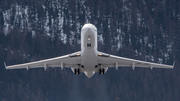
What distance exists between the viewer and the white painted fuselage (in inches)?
2077

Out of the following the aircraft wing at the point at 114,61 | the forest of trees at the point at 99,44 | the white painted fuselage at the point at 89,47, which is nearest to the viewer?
the white painted fuselage at the point at 89,47

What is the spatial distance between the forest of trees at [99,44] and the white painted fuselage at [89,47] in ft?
126

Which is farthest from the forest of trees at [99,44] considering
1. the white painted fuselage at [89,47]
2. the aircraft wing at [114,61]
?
the white painted fuselage at [89,47]

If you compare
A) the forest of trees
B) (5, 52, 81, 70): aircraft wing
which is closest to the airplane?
(5, 52, 81, 70): aircraft wing

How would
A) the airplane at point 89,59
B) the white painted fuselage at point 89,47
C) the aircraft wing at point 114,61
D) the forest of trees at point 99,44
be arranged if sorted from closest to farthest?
the white painted fuselage at point 89,47 < the airplane at point 89,59 < the aircraft wing at point 114,61 < the forest of trees at point 99,44

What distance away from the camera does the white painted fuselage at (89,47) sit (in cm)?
5275

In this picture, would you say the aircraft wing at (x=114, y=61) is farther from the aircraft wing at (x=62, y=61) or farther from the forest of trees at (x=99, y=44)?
the forest of trees at (x=99, y=44)

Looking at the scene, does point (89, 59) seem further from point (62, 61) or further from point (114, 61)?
point (62, 61)

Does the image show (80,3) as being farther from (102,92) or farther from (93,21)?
(102,92)

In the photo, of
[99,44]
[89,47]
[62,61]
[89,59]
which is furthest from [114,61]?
[99,44]

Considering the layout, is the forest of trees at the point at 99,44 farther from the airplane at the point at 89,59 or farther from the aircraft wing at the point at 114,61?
the airplane at the point at 89,59

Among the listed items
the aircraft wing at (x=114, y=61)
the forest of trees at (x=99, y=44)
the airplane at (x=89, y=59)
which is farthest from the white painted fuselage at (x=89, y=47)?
the forest of trees at (x=99, y=44)

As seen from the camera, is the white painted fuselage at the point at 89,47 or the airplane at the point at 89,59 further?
the airplane at the point at 89,59

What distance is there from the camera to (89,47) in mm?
53969
